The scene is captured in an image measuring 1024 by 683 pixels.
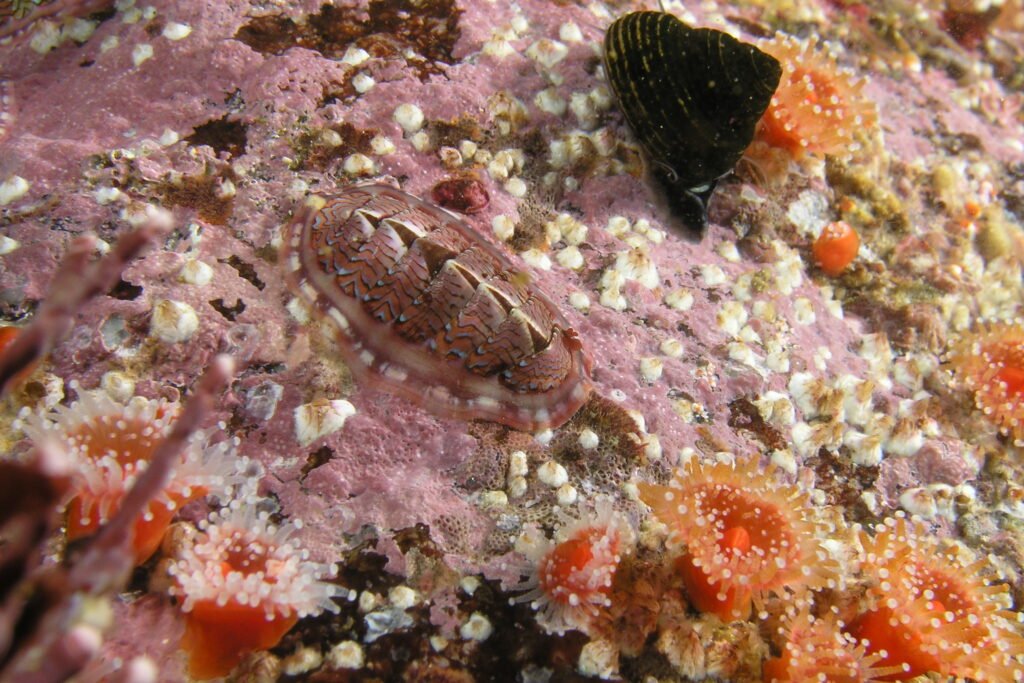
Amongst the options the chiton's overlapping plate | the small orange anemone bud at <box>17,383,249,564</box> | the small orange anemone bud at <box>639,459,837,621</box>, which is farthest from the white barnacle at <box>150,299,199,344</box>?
the chiton's overlapping plate

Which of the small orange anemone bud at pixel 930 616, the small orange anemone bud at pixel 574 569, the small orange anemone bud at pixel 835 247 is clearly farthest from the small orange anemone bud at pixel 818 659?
the small orange anemone bud at pixel 835 247

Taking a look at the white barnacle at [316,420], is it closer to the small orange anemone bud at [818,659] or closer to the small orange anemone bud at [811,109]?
the small orange anemone bud at [818,659]

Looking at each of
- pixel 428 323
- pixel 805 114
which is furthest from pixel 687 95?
pixel 428 323

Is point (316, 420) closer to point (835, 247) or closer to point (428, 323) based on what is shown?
point (428, 323)

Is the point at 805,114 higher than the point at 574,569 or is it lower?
higher

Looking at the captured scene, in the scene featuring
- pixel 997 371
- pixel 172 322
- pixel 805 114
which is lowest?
pixel 172 322

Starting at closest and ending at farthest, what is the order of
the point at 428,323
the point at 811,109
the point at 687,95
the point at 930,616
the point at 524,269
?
the point at 930,616
the point at 428,323
the point at 524,269
the point at 687,95
the point at 811,109

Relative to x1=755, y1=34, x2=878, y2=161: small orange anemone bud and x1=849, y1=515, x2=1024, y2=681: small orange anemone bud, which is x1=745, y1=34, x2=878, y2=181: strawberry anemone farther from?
x1=849, y1=515, x2=1024, y2=681: small orange anemone bud
